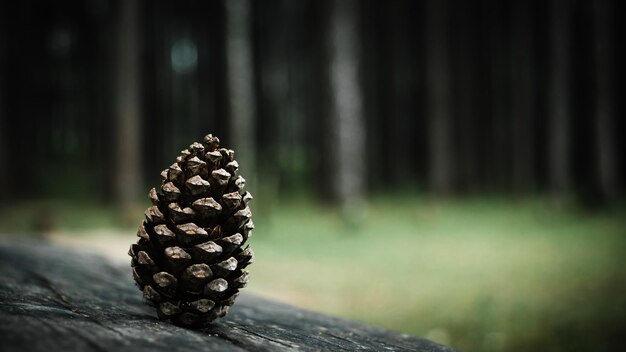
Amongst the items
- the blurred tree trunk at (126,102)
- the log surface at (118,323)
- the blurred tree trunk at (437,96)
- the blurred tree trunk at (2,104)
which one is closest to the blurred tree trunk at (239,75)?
the blurred tree trunk at (126,102)

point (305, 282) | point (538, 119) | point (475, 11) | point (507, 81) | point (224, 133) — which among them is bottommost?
point (305, 282)

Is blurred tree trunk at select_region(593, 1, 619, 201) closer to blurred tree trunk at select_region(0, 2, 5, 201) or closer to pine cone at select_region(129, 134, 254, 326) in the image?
pine cone at select_region(129, 134, 254, 326)

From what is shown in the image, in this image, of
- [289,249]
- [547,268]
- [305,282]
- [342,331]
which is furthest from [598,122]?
[342,331]

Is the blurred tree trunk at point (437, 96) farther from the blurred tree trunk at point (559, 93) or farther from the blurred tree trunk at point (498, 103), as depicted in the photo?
the blurred tree trunk at point (498, 103)

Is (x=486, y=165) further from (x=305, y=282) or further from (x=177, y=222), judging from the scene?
(x=177, y=222)

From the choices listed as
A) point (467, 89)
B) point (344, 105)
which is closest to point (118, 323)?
point (344, 105)

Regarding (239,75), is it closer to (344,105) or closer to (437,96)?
(344,105)
